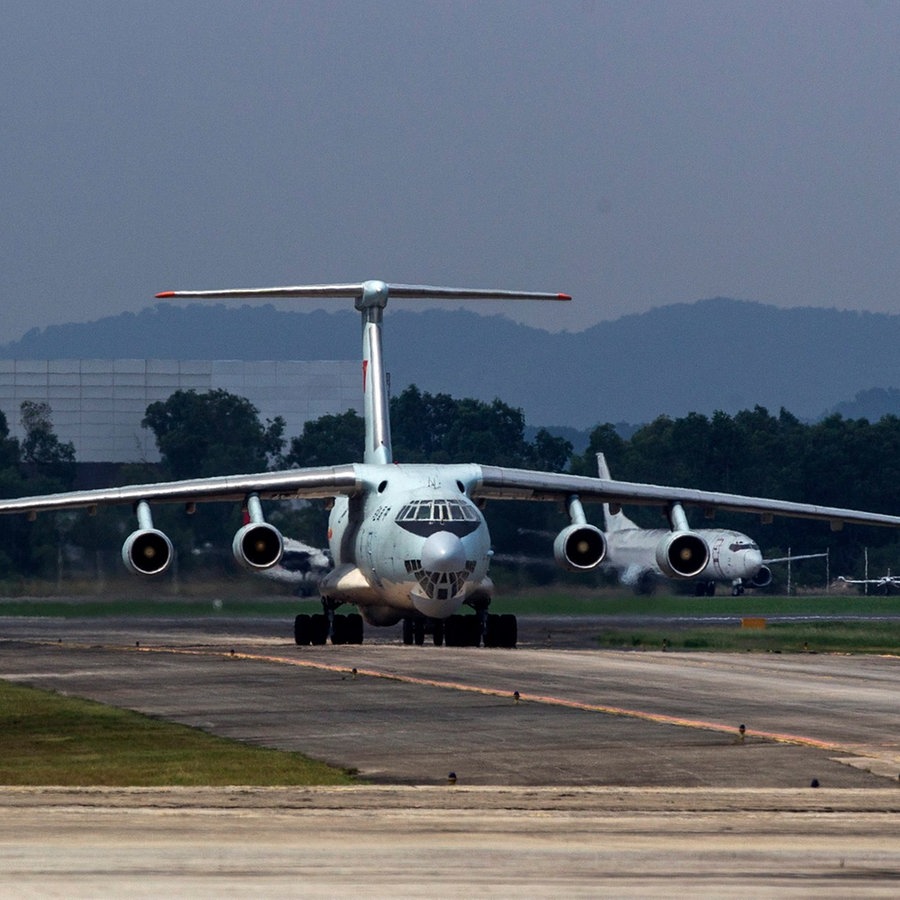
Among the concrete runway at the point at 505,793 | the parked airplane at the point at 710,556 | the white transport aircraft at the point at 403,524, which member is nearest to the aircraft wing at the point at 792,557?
the parked airplane at the point at 710,556

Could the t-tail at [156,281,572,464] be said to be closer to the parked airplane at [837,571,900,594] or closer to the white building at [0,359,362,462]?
the parked airplane at [837,571,900,594]

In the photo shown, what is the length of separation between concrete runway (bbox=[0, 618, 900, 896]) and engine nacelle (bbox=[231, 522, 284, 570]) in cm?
849

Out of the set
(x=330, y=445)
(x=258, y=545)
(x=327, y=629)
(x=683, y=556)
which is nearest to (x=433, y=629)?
(x=327, y=629)

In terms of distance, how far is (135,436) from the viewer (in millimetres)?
117438

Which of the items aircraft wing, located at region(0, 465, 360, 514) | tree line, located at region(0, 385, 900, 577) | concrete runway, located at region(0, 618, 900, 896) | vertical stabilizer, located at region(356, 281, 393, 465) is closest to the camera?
concrete runway, located at region(0, 618, 900, 896)

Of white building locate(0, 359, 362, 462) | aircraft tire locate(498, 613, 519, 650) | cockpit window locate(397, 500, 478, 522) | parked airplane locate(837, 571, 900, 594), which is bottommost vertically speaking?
aircraft tire locate(498, 613, 519, 650)

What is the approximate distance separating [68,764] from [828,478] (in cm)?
8052

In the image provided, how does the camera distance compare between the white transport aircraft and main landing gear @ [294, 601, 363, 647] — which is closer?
the white transport aircraft

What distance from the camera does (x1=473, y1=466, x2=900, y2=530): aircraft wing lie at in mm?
36469

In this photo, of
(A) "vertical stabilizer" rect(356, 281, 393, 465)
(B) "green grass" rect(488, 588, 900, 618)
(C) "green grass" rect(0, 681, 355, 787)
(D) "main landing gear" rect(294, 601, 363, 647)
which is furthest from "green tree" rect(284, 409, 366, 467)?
(C) "green grass" rect(0, 681, 355, 787)

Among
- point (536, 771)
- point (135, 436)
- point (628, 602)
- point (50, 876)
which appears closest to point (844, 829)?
point (536, 771)

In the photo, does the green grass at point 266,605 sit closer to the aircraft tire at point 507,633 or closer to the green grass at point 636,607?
the green grass at point 636,607

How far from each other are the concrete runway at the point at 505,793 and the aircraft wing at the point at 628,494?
1049 centimetres

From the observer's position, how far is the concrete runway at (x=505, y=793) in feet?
30.9
